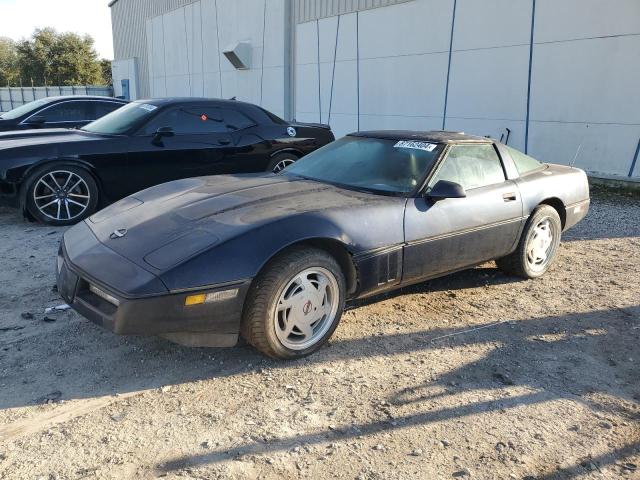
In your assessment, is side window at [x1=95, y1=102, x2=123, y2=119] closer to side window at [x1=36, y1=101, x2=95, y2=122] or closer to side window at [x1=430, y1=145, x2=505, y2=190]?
side window at [x1=36, y1=101, x2=95, y2=122]

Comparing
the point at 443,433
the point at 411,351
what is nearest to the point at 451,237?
the point at 411,351

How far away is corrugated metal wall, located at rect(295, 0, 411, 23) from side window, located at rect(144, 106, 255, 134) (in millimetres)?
6631

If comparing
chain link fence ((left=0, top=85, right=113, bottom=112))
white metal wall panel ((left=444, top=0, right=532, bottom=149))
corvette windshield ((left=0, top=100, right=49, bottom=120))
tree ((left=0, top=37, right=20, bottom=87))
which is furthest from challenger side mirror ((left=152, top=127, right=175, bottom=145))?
tree ((left=0, top=37, right=20, bottom=87))

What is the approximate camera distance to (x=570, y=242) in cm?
601

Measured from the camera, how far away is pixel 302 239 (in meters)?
3.05

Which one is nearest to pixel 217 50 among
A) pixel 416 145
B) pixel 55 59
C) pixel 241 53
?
pixel 241 53

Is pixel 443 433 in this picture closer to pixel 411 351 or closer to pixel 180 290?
pixel 411 351

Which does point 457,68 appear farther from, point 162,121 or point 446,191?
point 446,191

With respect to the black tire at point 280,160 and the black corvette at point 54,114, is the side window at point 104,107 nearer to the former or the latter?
the black corvette at point 54,114

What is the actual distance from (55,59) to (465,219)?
54706 mm

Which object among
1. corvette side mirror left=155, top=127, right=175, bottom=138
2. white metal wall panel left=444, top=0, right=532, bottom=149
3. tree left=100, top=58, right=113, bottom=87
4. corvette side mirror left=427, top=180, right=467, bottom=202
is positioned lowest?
corvette side mirror left=427, top=180, right=467, bottom=202

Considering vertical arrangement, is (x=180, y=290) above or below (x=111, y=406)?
→ above

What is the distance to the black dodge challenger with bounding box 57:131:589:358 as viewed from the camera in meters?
2.80

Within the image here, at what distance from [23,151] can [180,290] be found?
423 centimetres
